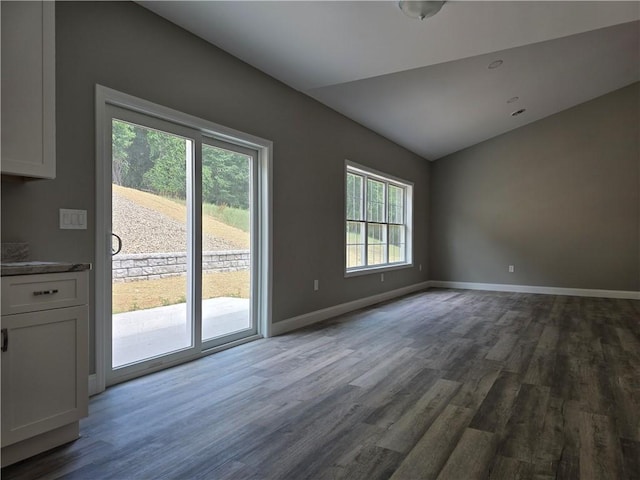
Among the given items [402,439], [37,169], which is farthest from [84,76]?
[402,439]

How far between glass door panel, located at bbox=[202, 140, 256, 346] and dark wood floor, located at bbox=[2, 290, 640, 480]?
0.96 ft

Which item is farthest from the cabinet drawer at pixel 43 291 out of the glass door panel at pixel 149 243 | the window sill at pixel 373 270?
the window sill at pixel 373 270

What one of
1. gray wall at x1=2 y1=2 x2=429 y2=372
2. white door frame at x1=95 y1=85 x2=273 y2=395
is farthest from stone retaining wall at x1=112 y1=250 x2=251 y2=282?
gray wall at x1=2 y1=2 x2=429 y2=372

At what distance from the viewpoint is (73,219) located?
95.3 inches

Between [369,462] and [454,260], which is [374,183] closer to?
[454,260]

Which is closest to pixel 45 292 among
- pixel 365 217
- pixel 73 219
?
pixel 73 219

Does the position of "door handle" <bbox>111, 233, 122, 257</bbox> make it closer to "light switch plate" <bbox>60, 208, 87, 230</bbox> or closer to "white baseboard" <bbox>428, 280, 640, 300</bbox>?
"light switch plate" <bbox>60, 208, 87, 230</bbox>

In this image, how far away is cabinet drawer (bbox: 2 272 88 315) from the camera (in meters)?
1.71

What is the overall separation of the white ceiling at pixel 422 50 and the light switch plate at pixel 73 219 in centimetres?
151

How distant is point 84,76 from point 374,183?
463 centimetres

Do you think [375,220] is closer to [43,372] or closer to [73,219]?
[73,219]

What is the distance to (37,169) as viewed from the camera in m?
1.99

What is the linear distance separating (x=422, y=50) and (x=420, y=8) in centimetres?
63

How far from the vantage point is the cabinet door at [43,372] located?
1.70 m
